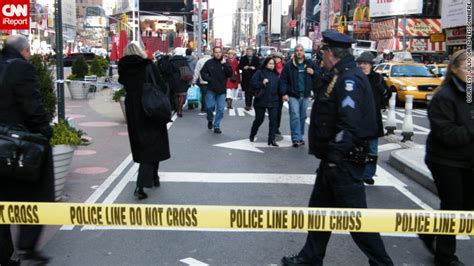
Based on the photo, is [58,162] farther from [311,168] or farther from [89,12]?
[89,12]

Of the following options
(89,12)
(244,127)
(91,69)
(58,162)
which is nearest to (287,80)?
(244,127)

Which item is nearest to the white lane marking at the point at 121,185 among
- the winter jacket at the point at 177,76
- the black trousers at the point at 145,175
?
the black trousers at the point at 145,175

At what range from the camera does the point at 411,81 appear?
2041 cm

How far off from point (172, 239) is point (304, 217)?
1922 mm

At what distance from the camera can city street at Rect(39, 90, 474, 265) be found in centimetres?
492

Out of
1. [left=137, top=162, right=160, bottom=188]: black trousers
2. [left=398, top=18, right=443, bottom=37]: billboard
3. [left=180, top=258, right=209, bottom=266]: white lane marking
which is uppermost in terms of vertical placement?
[left=398, top=18, right=443, bottom=37]: billboard

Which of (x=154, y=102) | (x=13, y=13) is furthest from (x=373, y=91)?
(x=13, y=13)

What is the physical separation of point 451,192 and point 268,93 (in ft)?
21.2

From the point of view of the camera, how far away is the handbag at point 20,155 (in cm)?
405

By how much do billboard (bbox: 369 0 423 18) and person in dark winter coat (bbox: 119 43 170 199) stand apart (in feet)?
170

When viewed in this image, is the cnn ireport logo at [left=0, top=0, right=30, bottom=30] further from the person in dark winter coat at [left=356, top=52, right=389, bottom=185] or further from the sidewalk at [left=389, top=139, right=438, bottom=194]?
the sidewalk at [left=389, top=139, right=438, bottom=194]

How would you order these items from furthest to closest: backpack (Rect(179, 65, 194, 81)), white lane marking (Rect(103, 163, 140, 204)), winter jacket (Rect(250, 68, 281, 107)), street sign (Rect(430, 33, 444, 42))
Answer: street sign (Rect(430, 33, 444, 42))
backpack (Rect(179, 65, 194, 81))
winter jacket (Rect(250, 68, 281, 107))
white lane marking (Rect(103, 163, 140, 204))

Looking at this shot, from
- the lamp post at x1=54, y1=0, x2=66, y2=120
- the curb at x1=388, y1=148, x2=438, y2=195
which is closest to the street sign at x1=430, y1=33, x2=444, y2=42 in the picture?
the curb at x1=388, y1=148, x2=438, y2=195

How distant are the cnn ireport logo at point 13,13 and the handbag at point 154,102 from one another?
5330mm
